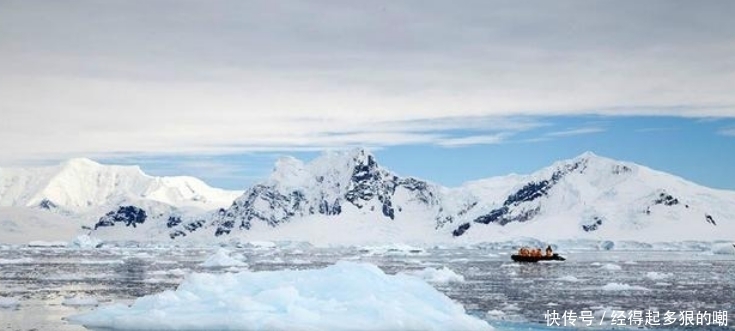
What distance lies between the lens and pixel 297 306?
2934 cm

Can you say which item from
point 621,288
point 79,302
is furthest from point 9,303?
point 621,288

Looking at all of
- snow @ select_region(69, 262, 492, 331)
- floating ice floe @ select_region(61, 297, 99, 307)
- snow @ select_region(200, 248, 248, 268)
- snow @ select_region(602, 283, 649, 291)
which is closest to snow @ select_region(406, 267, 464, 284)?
snow @ select_region(602, 283, 649, 291)

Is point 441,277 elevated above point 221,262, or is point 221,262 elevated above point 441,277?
point 441,277

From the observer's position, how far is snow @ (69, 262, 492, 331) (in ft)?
93.4

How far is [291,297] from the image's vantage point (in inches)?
1179

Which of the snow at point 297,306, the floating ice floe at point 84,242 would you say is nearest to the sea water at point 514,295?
the snow at point 297,306

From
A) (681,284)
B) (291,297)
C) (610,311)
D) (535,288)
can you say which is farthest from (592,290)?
(291,297)

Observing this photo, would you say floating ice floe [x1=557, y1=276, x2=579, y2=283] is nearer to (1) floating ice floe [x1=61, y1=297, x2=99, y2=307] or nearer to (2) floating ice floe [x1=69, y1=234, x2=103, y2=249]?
(1) floating ice floe [x1=61, y1=297, x2=99, y2=307]

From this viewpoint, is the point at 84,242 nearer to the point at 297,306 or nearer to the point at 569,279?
the point at 569,279

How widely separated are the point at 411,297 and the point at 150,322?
27.3 ft

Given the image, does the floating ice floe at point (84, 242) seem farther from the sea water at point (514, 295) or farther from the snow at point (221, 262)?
the sea water at point (514, 295)

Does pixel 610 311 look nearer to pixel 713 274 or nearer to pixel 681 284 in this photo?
pixel 681 284

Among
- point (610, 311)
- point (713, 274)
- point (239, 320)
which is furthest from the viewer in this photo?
point (713, 274)

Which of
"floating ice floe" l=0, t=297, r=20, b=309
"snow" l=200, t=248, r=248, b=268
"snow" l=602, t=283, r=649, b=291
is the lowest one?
"snow" l=200, t=248, r=248, b=268
